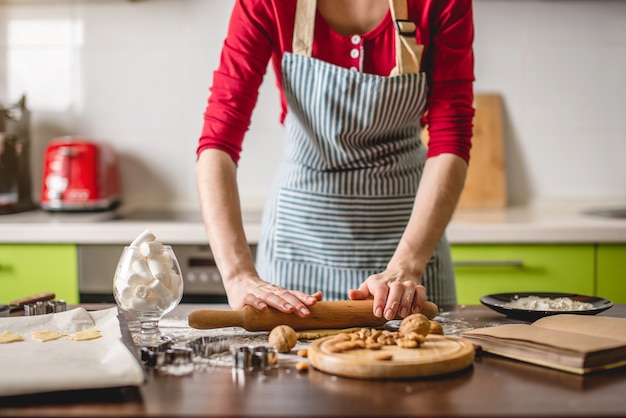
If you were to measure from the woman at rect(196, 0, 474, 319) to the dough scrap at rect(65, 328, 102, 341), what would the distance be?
314mm

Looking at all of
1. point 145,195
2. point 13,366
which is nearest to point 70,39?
point 145,195

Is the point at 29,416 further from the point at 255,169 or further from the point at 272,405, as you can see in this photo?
the point at 255,169

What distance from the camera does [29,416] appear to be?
73 centimetres

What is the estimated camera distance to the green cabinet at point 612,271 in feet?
6.65

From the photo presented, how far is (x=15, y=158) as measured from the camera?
2412mm

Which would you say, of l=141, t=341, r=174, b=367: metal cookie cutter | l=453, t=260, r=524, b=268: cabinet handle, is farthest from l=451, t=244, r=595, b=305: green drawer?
l=141, t=341, r=174, b=367: metal cookie cutter

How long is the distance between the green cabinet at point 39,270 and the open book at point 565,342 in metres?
1.41

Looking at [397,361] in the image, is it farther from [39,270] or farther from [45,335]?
[39,270]

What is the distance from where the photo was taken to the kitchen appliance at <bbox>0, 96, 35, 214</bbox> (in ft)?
7.76

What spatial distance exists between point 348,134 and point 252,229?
617mm

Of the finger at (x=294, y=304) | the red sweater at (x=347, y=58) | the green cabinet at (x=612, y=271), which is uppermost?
the red sweater at (x=347, y=58)

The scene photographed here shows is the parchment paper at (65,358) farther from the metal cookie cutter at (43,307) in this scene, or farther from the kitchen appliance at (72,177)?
the kitchen appliance at (72,177)

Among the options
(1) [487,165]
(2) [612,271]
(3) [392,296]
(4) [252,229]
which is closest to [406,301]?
(3) [392,296]

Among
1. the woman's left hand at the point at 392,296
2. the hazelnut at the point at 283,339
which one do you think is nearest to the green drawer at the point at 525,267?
the woman's left hand at the point at 392,296
